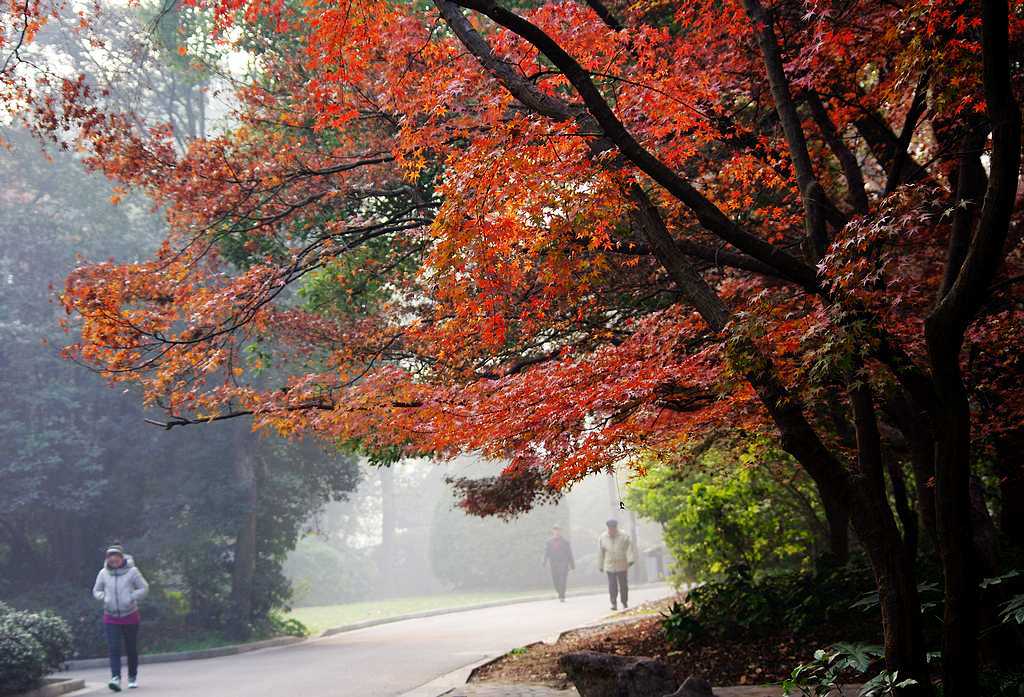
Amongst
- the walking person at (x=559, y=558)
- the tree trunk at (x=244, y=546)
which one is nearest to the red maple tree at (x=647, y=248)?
the tree trunk at (x=244, y=546)

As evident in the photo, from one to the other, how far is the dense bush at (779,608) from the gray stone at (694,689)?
127 inches

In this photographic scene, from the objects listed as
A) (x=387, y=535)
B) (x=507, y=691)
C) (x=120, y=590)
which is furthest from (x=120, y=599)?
(x=387, y=535)

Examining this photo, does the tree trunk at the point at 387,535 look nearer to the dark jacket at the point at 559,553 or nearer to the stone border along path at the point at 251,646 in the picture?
the stone border along path at the point at 251,646

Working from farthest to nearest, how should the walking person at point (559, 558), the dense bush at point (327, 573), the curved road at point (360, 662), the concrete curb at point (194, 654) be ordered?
the dense bush at point (327, 573) < the walking person at point (559, 558) < the concrete curb at point (194, 654) < the curved road at point (360, 662)

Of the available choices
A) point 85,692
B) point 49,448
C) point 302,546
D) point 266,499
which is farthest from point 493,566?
point 85,692

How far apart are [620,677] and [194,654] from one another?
37.7 feet

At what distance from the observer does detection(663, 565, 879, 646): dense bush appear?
8836 mm

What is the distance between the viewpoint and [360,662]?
11.7m

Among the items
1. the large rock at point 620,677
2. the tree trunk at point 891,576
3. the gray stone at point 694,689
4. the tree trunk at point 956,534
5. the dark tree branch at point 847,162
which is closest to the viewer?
the tree trunk at point 956,534

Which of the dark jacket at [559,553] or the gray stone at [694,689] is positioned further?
the dark jacket at [559,553]

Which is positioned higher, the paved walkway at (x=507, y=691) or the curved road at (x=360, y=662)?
the paved walkway at (x=507, y=691)

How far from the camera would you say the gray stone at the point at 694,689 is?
5859 mm

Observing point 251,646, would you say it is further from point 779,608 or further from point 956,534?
point 956,534

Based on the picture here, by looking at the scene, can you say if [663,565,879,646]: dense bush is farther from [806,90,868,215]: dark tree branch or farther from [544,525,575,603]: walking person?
[544,525,575,603]: walking person
